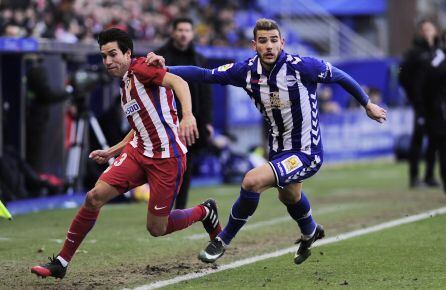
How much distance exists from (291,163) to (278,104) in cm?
46

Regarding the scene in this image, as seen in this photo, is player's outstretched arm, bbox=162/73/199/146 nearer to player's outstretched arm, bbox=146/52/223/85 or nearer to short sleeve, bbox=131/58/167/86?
short sleeve, bbox=131/58/167/86

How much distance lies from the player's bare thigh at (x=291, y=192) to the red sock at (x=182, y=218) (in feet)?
2.21

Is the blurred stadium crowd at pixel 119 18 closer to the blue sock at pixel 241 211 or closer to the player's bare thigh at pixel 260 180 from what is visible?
the blue sock at pixel 241 211

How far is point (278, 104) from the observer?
25.0 ft

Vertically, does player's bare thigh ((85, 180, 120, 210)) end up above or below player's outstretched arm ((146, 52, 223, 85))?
below

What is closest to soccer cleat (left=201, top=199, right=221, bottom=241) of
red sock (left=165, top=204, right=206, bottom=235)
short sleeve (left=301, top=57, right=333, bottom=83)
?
red sock (left=165, top=204, right=206, bottom=235)

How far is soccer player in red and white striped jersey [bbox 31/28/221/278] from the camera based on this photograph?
728 centimetres

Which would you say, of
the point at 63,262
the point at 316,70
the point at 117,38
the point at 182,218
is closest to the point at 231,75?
the point at 316,70

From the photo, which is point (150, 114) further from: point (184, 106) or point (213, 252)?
point (213, 252)

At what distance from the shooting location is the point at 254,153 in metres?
17.4

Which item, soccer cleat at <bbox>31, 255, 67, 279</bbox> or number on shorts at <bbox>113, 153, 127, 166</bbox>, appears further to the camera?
number on shorts at <bbox>113, 153, 127, 166</bbox>

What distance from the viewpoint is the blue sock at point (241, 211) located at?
7.59m

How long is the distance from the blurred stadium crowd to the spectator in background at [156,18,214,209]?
3200mm

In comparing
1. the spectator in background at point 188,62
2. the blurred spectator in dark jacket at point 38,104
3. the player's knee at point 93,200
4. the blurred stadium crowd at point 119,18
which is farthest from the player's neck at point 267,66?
the blurred spectator in dark jacket at point 38,104
